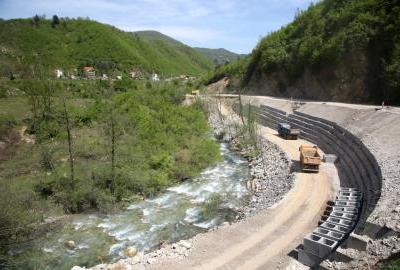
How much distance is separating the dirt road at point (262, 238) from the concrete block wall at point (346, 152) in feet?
7.52

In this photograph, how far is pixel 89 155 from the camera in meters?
29.5

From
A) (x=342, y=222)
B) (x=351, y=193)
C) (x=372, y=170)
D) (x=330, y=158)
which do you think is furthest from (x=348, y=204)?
(x=330, y=158)

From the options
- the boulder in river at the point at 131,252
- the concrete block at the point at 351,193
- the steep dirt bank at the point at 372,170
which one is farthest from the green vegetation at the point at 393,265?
the boulder in river at the point at 131,252

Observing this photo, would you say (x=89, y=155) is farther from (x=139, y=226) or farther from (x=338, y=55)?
(x=338, y=55)

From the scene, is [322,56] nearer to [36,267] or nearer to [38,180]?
[38,180]

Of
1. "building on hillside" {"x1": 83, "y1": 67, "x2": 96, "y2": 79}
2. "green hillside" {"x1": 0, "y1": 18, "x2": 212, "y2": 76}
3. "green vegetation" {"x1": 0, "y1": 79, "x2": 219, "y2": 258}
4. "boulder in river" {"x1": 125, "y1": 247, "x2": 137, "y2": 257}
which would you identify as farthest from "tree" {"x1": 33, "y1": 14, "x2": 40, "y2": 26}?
"boulder in river" {"x1": 125, "y1": 247, "x2": 137, "y2": 257}

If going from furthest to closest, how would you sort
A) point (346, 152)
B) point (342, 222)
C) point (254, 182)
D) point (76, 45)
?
point (76, 45), point (346, 152), point (254, 182), point (342, 222)

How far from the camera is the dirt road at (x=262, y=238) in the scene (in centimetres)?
1360

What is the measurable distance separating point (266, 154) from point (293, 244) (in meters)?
17.9

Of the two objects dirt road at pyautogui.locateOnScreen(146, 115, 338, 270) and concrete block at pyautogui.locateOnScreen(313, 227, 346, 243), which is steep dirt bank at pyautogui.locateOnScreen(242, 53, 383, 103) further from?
concrete block at pyautogui.locateOnScreen(313, 227, 346, 243)

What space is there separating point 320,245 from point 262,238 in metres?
2.81

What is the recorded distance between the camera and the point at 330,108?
124 ft

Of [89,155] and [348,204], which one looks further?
[89,155]

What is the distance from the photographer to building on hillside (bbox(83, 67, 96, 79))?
91.3 metres
